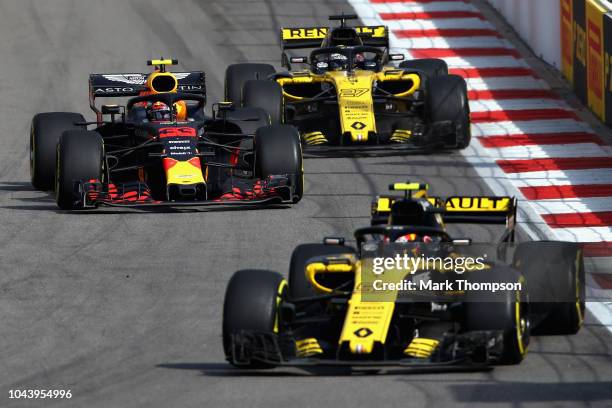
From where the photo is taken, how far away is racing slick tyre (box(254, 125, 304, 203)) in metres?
20.4

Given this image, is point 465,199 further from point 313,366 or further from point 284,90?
point 284,90

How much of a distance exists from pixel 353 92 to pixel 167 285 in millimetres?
7383

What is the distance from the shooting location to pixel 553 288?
579 inches

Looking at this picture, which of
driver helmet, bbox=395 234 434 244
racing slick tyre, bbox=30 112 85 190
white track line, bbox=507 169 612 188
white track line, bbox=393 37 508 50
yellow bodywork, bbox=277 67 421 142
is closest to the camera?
driver helmet, bbox=395 234 434 244

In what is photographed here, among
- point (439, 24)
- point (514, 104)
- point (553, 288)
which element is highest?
point (439, 24)

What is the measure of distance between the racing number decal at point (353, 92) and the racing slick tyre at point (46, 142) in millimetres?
3894

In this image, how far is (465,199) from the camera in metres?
15.4

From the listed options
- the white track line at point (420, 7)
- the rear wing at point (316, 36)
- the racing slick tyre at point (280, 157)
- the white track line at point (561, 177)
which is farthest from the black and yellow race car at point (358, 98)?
the white track line at point (420, 7)

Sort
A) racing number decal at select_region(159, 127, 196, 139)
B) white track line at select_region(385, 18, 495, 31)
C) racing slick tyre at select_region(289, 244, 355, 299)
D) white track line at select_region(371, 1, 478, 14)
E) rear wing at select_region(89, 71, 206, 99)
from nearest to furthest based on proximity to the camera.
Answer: racing slick tyre at select_region(289, 244, 355, 299) < racing number decal at select_region(159, 127, 196, 139) < rear wing at select_region(89, 71, 206, 99) < white track line at select_region(385, 18, 495, 31) < white track line at select_region(371, 1, 478, 14)

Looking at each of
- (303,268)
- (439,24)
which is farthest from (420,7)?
(303,268)

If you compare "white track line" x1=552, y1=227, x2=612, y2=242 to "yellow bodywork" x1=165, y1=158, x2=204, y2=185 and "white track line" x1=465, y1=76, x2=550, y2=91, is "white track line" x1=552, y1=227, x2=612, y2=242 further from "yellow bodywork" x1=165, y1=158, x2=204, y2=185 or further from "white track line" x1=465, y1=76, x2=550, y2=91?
"white track line" x1=465, y1=76, x2=550, y2=91

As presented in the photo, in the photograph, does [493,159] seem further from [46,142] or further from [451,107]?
[46,142]

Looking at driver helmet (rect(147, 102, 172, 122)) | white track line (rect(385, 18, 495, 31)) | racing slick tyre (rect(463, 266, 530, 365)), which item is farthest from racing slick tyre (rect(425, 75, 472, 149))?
racing slick tyre (rect(463, 266, 530, 365))

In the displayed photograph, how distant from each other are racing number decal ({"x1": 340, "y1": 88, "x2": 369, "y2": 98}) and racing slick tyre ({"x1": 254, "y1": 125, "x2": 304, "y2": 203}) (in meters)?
3.10
